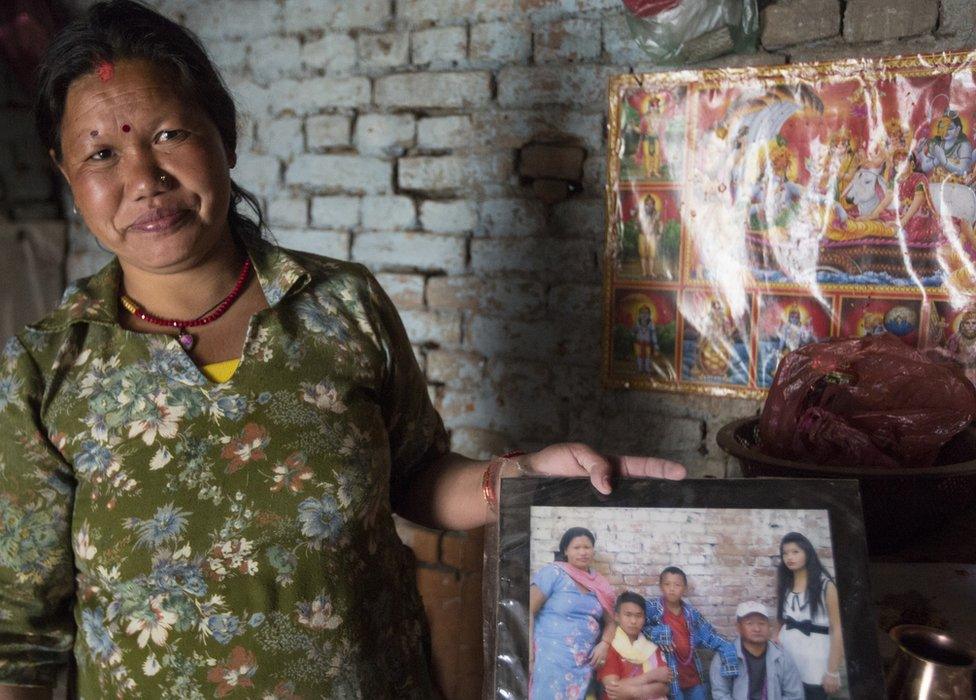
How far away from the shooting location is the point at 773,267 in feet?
5.92

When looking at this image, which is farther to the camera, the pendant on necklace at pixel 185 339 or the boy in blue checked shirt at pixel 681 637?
the pendant on necklace at pixel 185 339

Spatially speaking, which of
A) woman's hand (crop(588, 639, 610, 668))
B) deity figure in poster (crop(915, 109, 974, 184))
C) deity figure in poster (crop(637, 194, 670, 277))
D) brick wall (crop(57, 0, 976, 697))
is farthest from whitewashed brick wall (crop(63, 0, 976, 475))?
woman's hand (crop(588, 639, 610, 668))

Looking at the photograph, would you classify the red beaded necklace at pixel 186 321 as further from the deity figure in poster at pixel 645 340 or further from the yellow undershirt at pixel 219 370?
the deity figure in poster at pixel 645 340

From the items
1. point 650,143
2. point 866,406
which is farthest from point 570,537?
point 650,143

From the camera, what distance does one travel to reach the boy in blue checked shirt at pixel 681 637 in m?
0.77

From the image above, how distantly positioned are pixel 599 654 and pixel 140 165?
31.2 inches

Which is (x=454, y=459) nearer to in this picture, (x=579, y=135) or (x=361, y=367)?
(x=361, y=367)

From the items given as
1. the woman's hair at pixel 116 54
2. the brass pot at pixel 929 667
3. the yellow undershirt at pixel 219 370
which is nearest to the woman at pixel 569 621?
the brass pot at pixel 929 667

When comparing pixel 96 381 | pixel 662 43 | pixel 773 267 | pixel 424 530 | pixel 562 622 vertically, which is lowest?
pixel 424 530

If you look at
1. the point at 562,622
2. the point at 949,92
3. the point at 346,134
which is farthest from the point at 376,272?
the point at 562,622

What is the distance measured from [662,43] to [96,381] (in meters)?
1.36

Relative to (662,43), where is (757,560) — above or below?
below

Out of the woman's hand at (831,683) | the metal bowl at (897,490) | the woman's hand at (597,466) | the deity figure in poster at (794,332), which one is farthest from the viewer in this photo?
the deity figure in poster at (794,332)

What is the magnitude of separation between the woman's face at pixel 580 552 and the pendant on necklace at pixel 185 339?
58cm
